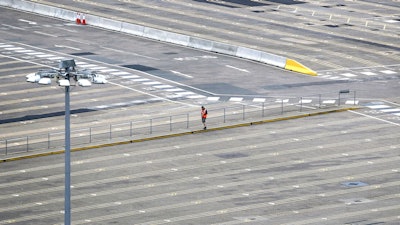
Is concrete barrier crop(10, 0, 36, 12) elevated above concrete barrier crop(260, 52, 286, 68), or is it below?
below

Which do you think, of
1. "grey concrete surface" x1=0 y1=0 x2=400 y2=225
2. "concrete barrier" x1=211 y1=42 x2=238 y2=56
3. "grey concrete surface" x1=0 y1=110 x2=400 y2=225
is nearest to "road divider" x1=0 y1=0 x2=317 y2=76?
"concrete barrier" x1=211 y1=42 x2=238 y2=56

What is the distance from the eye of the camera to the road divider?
133m

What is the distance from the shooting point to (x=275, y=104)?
116188mm

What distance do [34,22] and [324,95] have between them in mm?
42315

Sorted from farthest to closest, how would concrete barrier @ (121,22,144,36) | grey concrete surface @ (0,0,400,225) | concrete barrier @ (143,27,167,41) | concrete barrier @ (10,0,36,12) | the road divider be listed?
concrete barrier @ (10,0,36,12), concrete barrier @ (121,22,144,36), concrete barrier @ (143,27,167,41), the road divider, grey concrete surface @ (0,0,400,225)

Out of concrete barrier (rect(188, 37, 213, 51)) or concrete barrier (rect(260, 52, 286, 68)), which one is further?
concrete barrier (rect(188, 37, 213, 51))

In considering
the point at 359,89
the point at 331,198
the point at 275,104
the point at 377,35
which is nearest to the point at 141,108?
the point at 275,104

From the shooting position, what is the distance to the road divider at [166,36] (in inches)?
5226

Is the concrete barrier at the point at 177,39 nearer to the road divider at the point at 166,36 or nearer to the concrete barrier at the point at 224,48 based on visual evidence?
the road divider at the point at 166,36

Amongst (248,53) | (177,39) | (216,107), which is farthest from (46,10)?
(216,107)

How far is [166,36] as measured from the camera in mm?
144500

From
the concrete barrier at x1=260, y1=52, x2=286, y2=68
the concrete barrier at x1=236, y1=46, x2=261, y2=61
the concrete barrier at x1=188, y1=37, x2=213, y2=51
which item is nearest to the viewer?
the concrete barrier at x1=260, y1=52, x2=286, y2=68

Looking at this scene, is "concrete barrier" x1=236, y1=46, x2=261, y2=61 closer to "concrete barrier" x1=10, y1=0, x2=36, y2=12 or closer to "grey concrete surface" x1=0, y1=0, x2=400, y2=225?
"grey concrete surface" x1=0, y1=0, x2=400, y2=225

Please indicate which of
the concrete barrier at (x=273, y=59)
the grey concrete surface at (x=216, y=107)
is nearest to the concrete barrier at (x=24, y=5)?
the grey concrete surface at (x=216, y=107)
